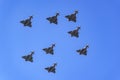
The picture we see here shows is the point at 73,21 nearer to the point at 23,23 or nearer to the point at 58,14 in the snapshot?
the point at 58,14

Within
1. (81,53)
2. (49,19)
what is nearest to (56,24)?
(49,19)

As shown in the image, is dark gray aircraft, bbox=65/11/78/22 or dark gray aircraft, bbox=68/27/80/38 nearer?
dark gray aircraft, bbox=65/11/78/22

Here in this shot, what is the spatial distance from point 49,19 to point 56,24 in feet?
6.84

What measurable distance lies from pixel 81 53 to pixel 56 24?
823 centimetres

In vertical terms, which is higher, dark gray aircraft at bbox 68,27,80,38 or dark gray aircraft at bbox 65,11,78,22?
dark gray aircraft at bbox 65,11,78,22

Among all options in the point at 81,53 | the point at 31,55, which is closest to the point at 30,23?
the point at 31,55

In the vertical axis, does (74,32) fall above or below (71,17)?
below

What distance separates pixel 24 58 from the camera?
85.1 metres

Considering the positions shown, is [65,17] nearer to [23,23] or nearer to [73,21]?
[73,21]

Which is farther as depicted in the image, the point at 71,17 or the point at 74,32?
the point at 74,32

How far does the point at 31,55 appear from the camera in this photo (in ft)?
279

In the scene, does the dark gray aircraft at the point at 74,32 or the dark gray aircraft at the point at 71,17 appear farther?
the dark gray aircraft at the point at 74,32

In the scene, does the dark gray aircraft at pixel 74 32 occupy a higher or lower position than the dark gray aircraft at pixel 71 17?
lower

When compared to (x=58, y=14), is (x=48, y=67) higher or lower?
lower
